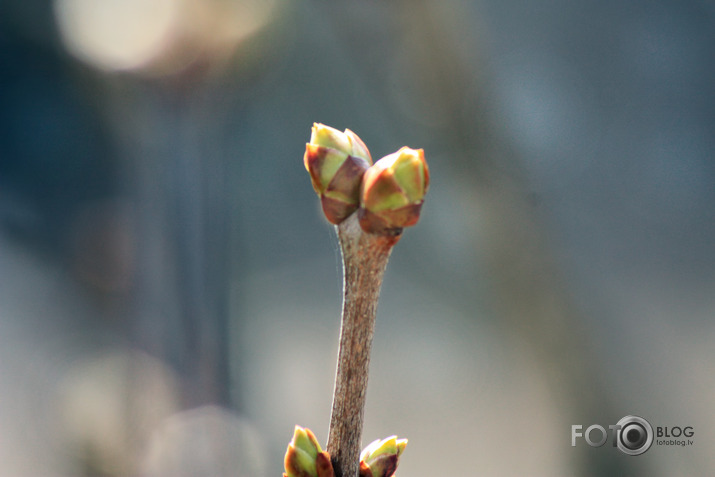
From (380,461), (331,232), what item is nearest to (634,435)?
(331,232)

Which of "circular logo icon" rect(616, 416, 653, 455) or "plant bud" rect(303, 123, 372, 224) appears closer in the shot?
"plant bud" rect(303, 123, 372, 224)

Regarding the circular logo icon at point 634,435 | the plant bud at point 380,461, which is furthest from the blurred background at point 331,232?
the plant bud at point 380,461

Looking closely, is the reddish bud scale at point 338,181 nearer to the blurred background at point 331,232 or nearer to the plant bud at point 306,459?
the plant bud at point 306,459

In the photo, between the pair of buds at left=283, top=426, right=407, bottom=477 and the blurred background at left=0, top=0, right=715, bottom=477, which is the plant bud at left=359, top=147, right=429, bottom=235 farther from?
the blurred background at left=0, top=0, right=715, bottom=477

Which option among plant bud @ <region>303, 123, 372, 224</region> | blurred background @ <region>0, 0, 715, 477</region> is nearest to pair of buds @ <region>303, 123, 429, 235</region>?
plant bud @ <region>303, 123, 372, 224</region>

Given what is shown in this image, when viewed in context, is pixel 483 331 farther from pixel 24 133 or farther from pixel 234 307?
pixel 24 133

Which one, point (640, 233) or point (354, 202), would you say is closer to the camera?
point (354, 202)

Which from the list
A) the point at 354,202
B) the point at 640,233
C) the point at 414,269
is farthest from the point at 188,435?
the point at 354,202
